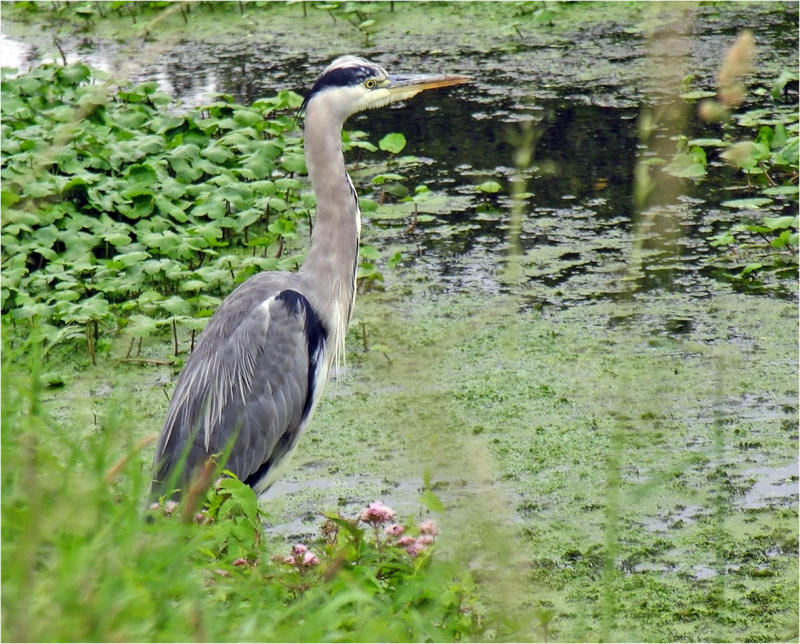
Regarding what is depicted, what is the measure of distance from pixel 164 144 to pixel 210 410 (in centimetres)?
351

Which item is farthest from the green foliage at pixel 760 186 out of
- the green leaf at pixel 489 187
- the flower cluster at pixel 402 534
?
the flower cluster at pixel 402 534

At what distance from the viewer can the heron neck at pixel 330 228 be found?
4.17m

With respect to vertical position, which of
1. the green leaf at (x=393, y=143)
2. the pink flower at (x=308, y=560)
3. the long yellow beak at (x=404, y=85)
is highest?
the long yellow beak at (x=404, y=85)

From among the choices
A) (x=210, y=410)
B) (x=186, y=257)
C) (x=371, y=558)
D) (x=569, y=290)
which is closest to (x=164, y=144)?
(x=186, y=257)

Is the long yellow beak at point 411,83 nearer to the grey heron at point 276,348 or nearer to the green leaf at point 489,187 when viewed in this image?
the grey heron at point 276,348

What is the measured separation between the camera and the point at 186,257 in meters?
5.80

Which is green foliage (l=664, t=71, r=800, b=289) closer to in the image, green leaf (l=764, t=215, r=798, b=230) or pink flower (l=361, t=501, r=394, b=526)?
green leaf (l=764, t=215, r=798, b=230)

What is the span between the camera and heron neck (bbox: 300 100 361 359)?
4168 mm

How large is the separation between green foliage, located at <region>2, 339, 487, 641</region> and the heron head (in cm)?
192

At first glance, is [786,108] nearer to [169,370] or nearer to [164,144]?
[164,144]

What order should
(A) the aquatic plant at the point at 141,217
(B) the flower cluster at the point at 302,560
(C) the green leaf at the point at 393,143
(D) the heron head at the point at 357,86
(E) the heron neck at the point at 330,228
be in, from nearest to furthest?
(B) the flower cluster at the point at 302,560 < (E) the heron neck at the point at 330,228 < (D) the heron head at the point at 357,86 < (A) the aquatic plant at the point at 141,217 < (C) the green leaf at the point at 393,143

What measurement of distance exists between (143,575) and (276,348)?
80.3 inches

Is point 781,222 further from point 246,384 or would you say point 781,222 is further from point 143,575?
point 143,575

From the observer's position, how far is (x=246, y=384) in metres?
3.99
